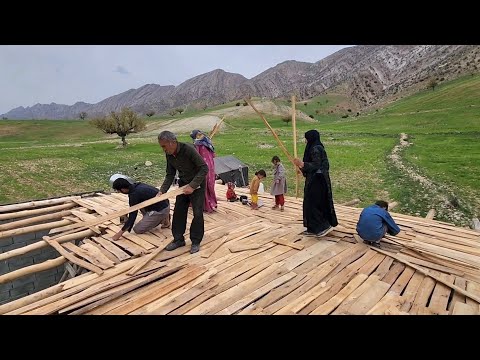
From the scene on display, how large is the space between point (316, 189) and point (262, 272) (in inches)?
87.9

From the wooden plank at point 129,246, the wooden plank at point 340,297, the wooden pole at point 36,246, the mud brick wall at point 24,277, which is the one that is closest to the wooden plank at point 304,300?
the wooden plank at point 340,297

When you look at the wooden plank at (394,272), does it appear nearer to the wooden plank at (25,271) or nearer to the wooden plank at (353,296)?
the wooden plank at (353,296)

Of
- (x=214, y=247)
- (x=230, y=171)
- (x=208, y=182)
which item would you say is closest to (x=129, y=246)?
(x=214, y=247)

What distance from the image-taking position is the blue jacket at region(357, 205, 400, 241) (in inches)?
228

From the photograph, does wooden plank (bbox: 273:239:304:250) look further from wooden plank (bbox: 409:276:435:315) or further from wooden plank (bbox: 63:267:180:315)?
wooden plank (bbox: 63:267:180:315)

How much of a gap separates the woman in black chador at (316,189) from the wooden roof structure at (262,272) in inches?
11.8

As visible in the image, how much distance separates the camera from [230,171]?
13672 mm

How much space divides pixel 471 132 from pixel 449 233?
30454 millimetres

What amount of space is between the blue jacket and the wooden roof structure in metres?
0.27

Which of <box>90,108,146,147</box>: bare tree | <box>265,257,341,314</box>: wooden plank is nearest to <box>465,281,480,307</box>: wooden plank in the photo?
<box>265,257,341,314</box>: wooden plank

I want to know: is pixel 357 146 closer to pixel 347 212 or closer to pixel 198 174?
pixel 347 212

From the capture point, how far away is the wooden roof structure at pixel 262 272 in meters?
4.07

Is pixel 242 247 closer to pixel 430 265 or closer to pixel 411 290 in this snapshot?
pixel 411 290

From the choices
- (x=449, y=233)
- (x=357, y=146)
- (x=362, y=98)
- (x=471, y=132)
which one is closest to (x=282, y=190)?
(x=449, y=233)
